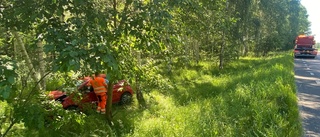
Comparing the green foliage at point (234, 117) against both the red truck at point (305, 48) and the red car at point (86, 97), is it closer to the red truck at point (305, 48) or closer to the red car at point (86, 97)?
the red car at point (86, 97)

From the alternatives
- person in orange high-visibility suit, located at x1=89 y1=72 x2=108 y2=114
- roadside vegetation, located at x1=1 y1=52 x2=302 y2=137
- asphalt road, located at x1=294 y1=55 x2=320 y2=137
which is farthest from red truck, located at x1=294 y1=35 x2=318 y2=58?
person in orange high-visibility suit, located at x1=89 y1=72 x2=108 y2=114

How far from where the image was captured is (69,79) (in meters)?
6.91

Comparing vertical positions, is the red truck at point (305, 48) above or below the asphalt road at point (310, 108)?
above

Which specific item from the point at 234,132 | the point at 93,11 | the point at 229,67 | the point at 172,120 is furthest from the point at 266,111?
the point at 229,67

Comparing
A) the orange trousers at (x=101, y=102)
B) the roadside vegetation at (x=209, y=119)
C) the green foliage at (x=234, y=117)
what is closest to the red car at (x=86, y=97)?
the orange trousers at (x=101, y=102)

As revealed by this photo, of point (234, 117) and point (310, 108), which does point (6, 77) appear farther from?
point (310, 108)

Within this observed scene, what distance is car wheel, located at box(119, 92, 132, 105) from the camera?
36.8 feet

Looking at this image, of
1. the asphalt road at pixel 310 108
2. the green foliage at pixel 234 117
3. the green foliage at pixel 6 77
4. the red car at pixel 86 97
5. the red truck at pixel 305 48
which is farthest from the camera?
the red truck at pixel 305 48

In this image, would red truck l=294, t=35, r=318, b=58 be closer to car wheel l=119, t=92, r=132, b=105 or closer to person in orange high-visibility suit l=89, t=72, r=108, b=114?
car wheel l=119, t=92, r=132, b=105

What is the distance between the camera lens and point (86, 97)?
30.5 ft

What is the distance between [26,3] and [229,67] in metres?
19.3

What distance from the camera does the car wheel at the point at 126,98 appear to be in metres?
11.2

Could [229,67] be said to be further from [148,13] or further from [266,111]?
[148,13]

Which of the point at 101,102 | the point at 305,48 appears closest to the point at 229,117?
the point at 101,102
